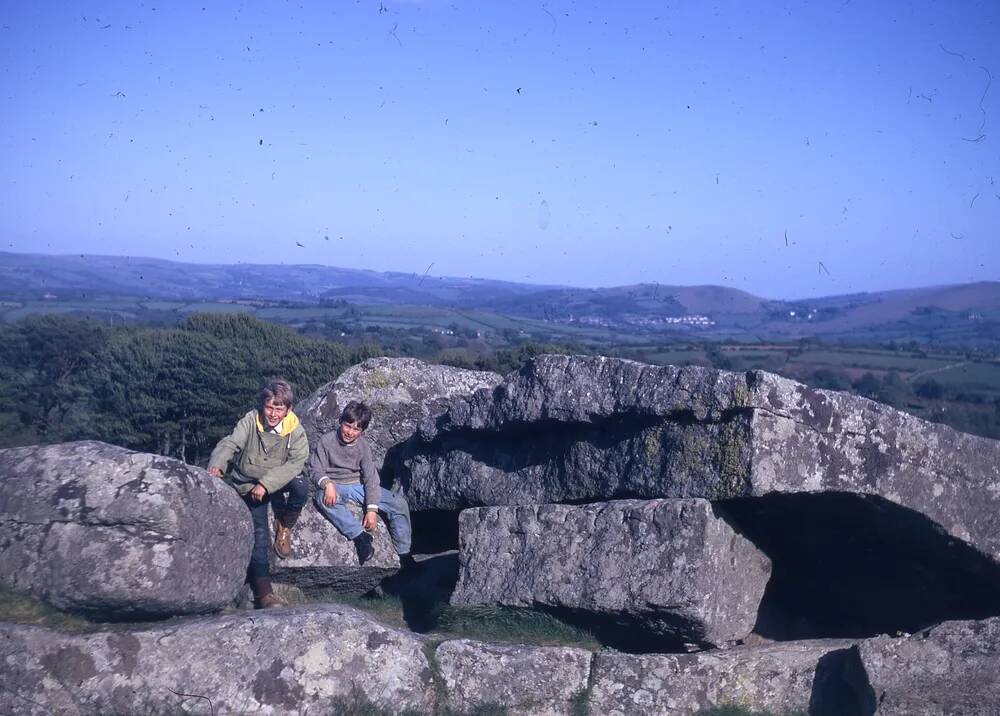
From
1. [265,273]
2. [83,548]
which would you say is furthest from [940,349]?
[265,273]

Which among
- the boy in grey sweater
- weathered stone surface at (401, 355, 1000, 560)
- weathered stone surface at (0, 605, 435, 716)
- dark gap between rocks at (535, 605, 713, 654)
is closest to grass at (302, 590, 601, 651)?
dark gap between rocks at (535, 605, 713, 654)

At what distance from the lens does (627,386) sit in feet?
27.1

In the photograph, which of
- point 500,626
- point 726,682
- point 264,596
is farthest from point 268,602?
point 726,682

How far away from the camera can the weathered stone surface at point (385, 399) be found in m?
10.6

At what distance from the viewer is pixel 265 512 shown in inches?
332

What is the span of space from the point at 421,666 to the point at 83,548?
2.86m

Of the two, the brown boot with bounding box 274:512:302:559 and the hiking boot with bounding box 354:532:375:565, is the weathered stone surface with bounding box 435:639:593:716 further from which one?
the brown boot with bounding box 274:512:302:559

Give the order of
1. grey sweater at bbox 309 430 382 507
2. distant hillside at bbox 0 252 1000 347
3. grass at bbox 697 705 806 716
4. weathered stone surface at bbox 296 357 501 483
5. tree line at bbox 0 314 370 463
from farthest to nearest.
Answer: distant hillside at bbox 0 252 1000 347 < tree line at bbox 0 314 370 463 < weathered stone surface at bbox 296 357 501 483 < grey sweater at bbox 309 430 382 507 < grass at bbox 697 705 806 716

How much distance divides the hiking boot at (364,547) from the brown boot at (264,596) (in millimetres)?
890

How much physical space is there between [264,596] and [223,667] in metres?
1.55

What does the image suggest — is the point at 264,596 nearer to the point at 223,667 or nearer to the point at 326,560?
the point at 326,560

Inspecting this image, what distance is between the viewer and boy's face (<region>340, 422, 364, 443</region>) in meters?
8.83

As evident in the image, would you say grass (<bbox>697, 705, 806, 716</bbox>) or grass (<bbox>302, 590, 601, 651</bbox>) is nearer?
grass (<bbox>697, 705, 806, 716</bbox>)

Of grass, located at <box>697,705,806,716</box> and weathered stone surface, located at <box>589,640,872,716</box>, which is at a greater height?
weathered stone surface, located at <box>589,640,872,716</box>
